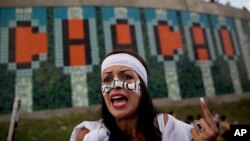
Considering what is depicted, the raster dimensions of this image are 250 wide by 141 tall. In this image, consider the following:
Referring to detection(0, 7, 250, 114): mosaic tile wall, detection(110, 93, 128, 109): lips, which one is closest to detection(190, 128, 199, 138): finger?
detection(110, 93, 128, 109): lips

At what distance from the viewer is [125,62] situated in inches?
81.4

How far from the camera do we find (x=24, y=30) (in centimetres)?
1298

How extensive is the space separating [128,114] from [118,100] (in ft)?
0.36

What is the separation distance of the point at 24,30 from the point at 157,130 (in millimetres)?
12039

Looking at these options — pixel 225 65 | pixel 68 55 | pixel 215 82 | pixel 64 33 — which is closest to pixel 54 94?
pixel 68 55

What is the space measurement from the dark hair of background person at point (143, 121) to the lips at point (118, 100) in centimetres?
13

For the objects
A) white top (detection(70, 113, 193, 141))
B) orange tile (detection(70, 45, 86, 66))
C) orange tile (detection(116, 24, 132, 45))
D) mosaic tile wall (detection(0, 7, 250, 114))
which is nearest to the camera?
white top (detection(70, 113, 193, 141))

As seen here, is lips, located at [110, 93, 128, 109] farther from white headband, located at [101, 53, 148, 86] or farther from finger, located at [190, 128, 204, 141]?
finger, located at [190, 128, 204, 141]

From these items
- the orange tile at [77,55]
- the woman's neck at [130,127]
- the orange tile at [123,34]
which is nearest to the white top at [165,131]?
the woman's neck at [130,127]

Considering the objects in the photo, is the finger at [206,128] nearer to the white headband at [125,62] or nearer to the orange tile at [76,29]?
the white headband at [125,62]

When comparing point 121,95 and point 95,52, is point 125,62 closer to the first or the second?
point 121,95

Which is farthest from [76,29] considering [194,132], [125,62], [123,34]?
[194,132]

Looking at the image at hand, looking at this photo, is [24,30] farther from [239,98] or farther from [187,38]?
[239,98]

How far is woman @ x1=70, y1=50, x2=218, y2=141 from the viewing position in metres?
1.91
